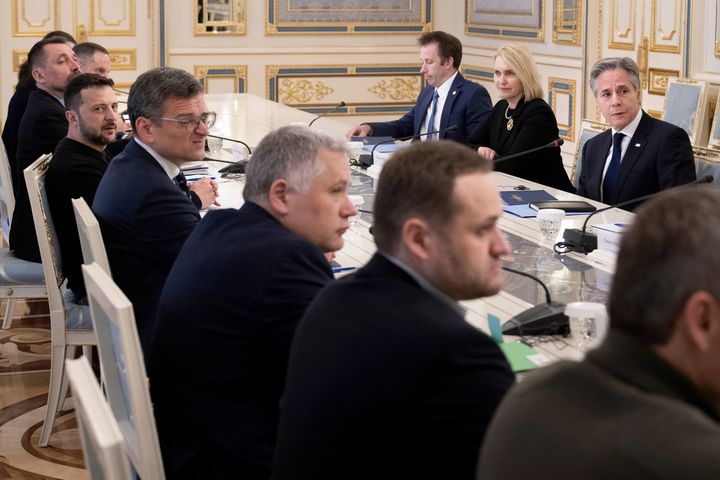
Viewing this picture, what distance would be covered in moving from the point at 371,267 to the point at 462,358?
22 centimetres

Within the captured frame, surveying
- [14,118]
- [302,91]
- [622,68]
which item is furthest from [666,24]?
[14,118]

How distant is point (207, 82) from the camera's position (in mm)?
9164

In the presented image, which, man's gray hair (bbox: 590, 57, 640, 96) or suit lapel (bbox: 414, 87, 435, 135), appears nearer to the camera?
man's gray hair (bbox: 590, 57, 640, 96)

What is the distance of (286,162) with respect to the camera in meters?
2.20

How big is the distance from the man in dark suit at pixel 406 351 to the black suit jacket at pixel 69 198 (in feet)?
7.10

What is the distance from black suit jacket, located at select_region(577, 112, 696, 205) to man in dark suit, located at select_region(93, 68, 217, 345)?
181 cm

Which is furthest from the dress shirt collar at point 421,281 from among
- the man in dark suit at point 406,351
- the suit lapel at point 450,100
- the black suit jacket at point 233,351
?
the suit lapel at point 450,100

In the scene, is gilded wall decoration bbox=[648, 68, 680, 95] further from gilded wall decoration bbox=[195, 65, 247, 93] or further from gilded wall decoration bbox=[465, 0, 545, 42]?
gilded wall decoration bbox=[195, 65, 247, 93]

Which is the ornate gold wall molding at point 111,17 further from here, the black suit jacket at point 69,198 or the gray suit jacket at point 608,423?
the gray suit jacket at point 608,423

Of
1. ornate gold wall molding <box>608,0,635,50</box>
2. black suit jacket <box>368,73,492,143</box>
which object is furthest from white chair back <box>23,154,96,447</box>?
ornate gold wall molding <box>608,0,635,50</box>

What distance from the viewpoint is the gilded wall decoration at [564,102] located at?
787cm

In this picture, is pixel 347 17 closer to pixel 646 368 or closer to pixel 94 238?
pixel 94 238

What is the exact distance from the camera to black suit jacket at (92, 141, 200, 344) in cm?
284

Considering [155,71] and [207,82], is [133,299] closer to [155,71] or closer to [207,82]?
[155,71]
